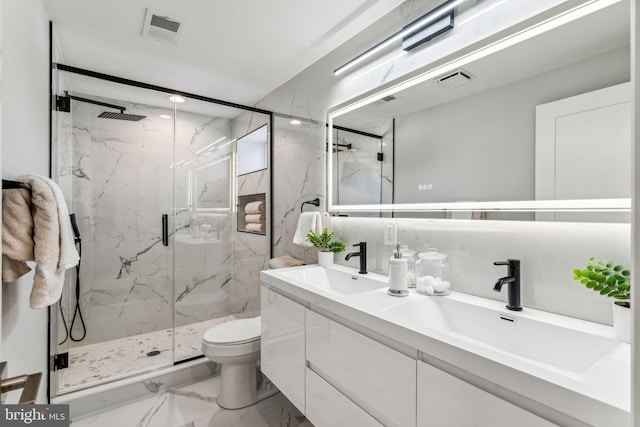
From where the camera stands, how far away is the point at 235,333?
213cm

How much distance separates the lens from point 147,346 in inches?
107

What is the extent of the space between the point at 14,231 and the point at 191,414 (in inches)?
59.6

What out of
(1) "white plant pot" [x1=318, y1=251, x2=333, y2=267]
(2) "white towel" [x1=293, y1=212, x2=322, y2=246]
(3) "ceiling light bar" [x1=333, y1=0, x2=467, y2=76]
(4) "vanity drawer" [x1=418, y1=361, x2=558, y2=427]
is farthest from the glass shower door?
(4) "vanity drawer" [x1=418, y1=361, x2=558, y2=427]

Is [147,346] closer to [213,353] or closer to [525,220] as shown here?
[213,353]

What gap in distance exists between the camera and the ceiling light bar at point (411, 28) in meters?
1.41

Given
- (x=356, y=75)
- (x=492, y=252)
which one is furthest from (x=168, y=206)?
(x=492, y=252)

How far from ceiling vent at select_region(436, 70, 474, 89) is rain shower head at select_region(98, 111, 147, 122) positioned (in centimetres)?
242

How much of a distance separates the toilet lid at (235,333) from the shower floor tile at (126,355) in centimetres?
57

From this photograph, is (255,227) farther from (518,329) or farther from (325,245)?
(518,329)

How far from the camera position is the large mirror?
100 centimetres

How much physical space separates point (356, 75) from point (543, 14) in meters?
1.03

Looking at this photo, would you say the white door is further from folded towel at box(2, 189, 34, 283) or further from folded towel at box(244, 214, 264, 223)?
folded towel at box(244, 214, 264, 223)

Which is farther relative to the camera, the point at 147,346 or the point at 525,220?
the point at 147,346

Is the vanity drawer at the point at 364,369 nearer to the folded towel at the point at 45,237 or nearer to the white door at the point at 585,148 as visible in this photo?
the white door at the point at 585,148
